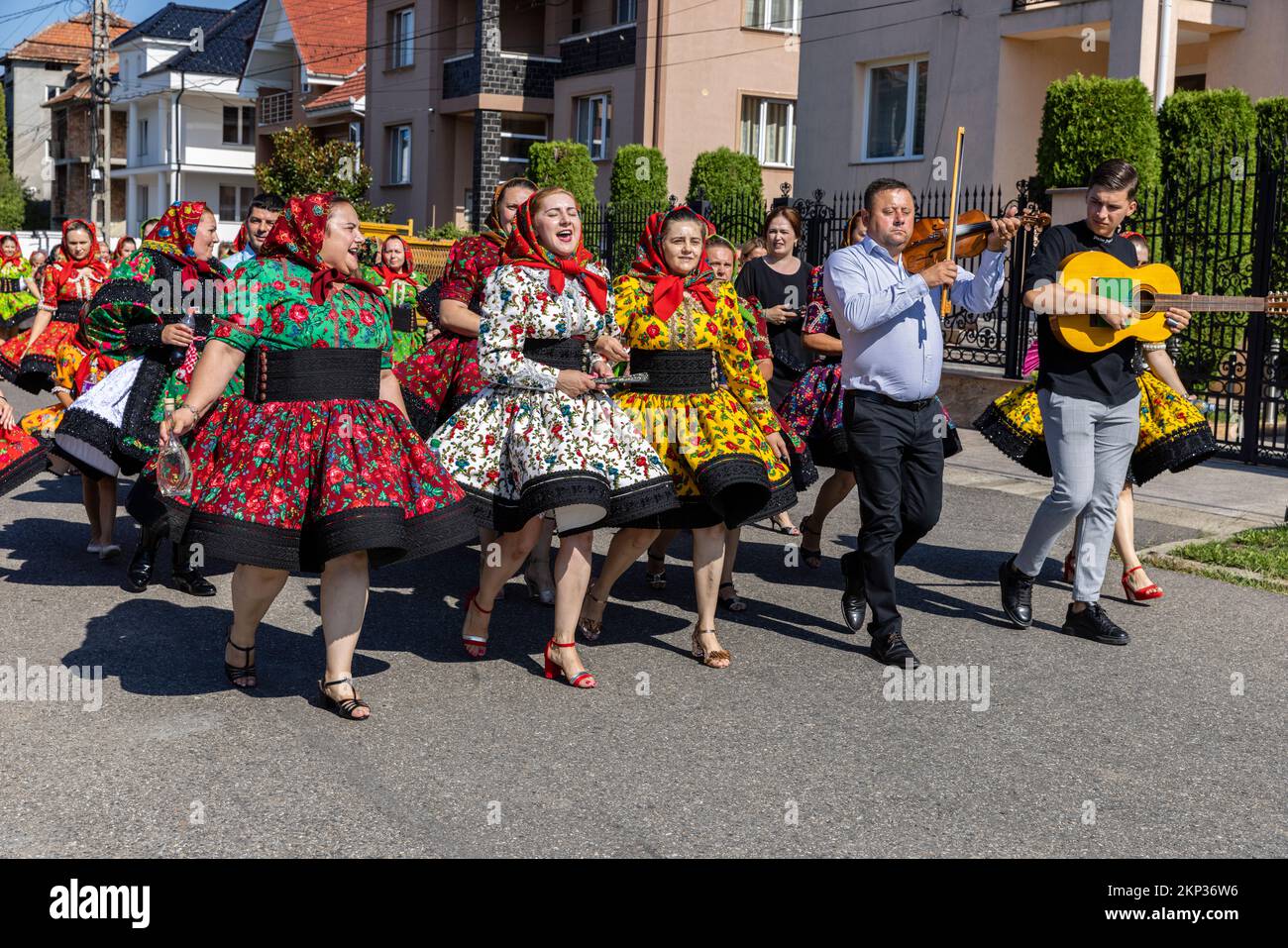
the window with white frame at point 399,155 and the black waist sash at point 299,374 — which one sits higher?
the window with white frame at point 399,155

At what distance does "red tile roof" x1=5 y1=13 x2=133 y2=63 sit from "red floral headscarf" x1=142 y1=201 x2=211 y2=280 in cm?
8318

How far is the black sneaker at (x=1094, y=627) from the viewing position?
6.79 m

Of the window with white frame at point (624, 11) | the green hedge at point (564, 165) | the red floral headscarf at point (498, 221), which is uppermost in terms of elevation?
the window with white frame at point (624, 11)

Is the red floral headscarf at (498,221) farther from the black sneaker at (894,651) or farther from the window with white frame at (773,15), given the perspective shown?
the window with white frame at (773,15)

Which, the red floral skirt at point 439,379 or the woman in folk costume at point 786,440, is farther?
the red floral skirt at point 439,379

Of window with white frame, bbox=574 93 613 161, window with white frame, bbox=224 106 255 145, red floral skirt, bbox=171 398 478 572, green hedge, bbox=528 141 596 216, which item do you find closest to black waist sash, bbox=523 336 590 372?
red floral skirt, bbox=171 398 478 572

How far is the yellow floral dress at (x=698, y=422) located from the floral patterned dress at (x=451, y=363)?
4.22 feet

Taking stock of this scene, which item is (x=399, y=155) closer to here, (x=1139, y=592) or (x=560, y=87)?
(x=560, y=87)

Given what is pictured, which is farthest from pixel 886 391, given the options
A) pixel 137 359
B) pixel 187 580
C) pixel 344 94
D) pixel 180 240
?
pixel 344 94

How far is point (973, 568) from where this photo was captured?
854cm

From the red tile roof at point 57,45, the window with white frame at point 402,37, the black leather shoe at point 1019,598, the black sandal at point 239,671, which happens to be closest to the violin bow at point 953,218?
the black leather shoe at point 1019,598

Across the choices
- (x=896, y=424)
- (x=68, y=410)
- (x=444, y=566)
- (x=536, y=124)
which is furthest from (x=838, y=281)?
(x=536, y=124)

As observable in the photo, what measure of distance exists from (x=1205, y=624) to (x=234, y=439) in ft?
15.3

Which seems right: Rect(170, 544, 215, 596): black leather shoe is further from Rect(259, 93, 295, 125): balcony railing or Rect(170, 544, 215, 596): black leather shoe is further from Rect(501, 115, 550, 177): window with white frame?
Rect(259, 93, 295, 125): balcony railing
